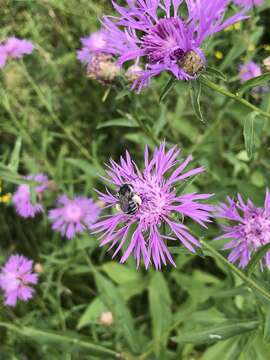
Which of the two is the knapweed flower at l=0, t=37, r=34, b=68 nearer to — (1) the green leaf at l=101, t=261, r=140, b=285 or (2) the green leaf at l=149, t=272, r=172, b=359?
(1) the green leaf at l=101, t=261, r=140, b=285

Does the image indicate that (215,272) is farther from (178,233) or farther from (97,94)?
(178,233)

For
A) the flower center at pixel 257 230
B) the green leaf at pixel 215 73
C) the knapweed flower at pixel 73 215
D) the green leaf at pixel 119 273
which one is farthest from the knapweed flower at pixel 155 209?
the green leaf at pixel 119 273

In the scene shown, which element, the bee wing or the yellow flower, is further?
the yellow flower

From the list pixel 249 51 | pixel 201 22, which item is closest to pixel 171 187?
pixel 201 22

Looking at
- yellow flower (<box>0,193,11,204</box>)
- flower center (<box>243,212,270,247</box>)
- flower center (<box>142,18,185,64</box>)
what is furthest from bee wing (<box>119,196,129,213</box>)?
yellow flower (<box>0,193,11,204</box>)

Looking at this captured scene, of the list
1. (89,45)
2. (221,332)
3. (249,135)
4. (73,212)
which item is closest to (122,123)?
(89,45)

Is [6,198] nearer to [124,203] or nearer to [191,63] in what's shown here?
[124,203]

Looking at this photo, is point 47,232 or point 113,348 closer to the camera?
point 113,348

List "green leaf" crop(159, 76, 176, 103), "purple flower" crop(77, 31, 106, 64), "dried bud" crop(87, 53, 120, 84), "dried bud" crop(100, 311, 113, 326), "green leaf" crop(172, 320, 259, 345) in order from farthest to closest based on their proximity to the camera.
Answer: "purple flower" crop(77, 31, 106, 64) → "dried bud" crop(100, 311, 113, 326) → "dried bud" crop(87, 53, 120, 84) → "green leaf" crop(172, 320, 259, 345) → "green leaf" crop(159, 76, 176, 103)
